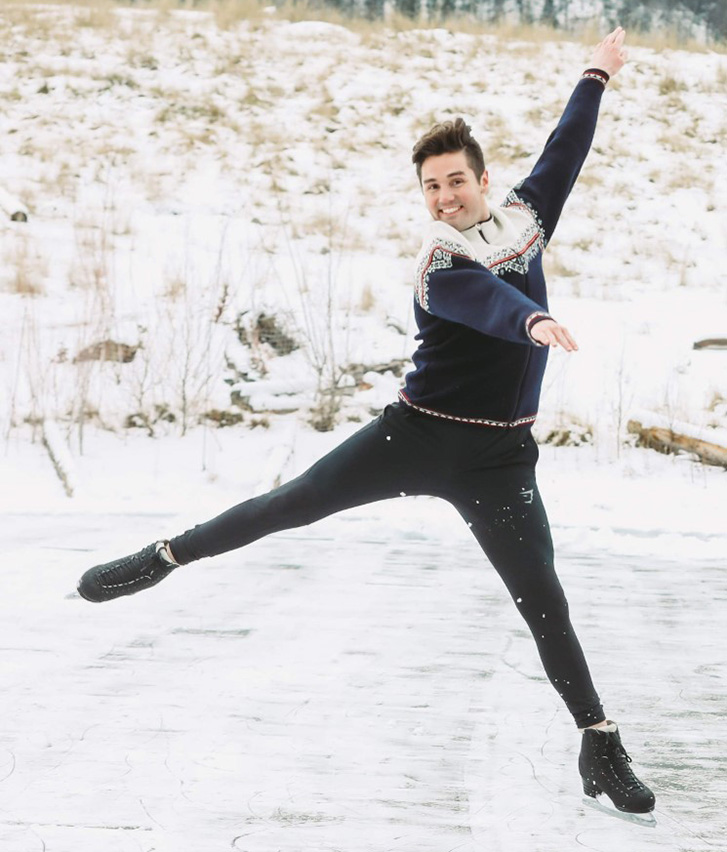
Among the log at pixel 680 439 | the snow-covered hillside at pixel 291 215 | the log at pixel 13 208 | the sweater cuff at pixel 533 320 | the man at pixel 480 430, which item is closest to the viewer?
the sweater cuff at pixel 533 320

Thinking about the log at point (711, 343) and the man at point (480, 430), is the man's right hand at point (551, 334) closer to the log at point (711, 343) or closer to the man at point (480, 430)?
the man at point (480, 430)

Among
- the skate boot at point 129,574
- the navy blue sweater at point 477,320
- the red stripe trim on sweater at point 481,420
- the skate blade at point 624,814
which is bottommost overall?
the skate blade at point 624,814

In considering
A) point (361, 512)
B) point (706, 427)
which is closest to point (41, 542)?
point (361, 512)

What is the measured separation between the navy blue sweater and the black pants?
6 centimetres

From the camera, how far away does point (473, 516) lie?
93.4 inches

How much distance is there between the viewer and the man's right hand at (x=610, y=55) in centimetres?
286

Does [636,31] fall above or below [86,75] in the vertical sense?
above

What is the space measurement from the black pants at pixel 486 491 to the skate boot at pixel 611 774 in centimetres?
5

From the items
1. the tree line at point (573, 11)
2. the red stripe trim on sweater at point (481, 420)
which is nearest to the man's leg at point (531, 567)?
the red stripe trim on sweater at point (481, 420)

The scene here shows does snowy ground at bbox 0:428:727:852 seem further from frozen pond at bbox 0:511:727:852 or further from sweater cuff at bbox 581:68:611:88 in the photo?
sweater cuff at bbox 581:68:611:88

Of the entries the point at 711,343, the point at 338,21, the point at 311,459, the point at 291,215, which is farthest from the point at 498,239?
the point at 338,21

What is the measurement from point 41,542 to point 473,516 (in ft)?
10.6

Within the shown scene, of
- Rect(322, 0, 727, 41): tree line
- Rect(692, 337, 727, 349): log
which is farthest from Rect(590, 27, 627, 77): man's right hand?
Rect(322, 0, 727, 41): tree line

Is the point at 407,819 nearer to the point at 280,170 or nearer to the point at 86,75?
the point at 280,170
